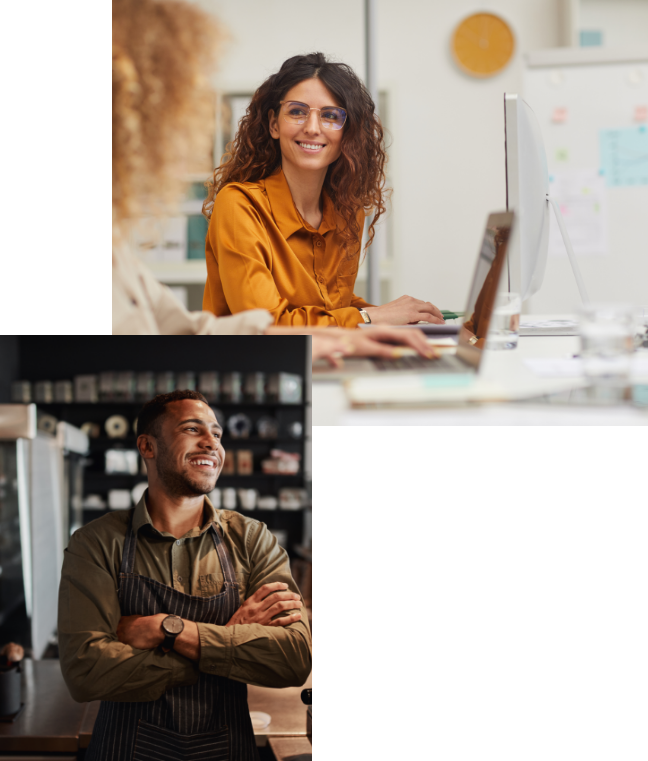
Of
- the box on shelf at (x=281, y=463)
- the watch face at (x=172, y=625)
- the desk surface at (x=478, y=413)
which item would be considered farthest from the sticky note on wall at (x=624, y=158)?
the watch face at (x=172, y=625)

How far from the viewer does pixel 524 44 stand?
340 centimetres

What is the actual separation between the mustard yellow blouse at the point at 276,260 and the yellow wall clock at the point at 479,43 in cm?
217

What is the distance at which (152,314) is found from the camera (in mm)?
→ 1040

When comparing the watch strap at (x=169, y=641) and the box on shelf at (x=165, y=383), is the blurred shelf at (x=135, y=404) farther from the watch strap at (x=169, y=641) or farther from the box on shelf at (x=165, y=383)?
the watch strap at (x=169, y=641)

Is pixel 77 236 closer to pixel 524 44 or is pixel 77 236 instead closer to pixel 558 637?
pixel 558 637

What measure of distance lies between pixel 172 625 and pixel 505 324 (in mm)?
709

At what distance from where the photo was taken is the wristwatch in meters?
1.01

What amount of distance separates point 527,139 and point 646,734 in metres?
1.03

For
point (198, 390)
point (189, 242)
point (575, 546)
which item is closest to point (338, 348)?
point (198, 390)

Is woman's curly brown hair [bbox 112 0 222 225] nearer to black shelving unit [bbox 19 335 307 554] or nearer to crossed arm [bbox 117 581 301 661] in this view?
black shelving unit [bbox 19 335 307 554]

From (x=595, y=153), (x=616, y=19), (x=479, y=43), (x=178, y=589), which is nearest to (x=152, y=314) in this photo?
(x=178, y=589)

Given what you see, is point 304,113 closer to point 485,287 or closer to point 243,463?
point 485,287

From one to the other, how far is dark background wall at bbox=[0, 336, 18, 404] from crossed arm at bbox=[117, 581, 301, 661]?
0.38 m

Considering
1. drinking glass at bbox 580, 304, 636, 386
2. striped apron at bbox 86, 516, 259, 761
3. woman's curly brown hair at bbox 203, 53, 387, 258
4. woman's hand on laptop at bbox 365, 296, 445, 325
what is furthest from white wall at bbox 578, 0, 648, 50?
striped apron at bbox 86, 516, 259, 761
